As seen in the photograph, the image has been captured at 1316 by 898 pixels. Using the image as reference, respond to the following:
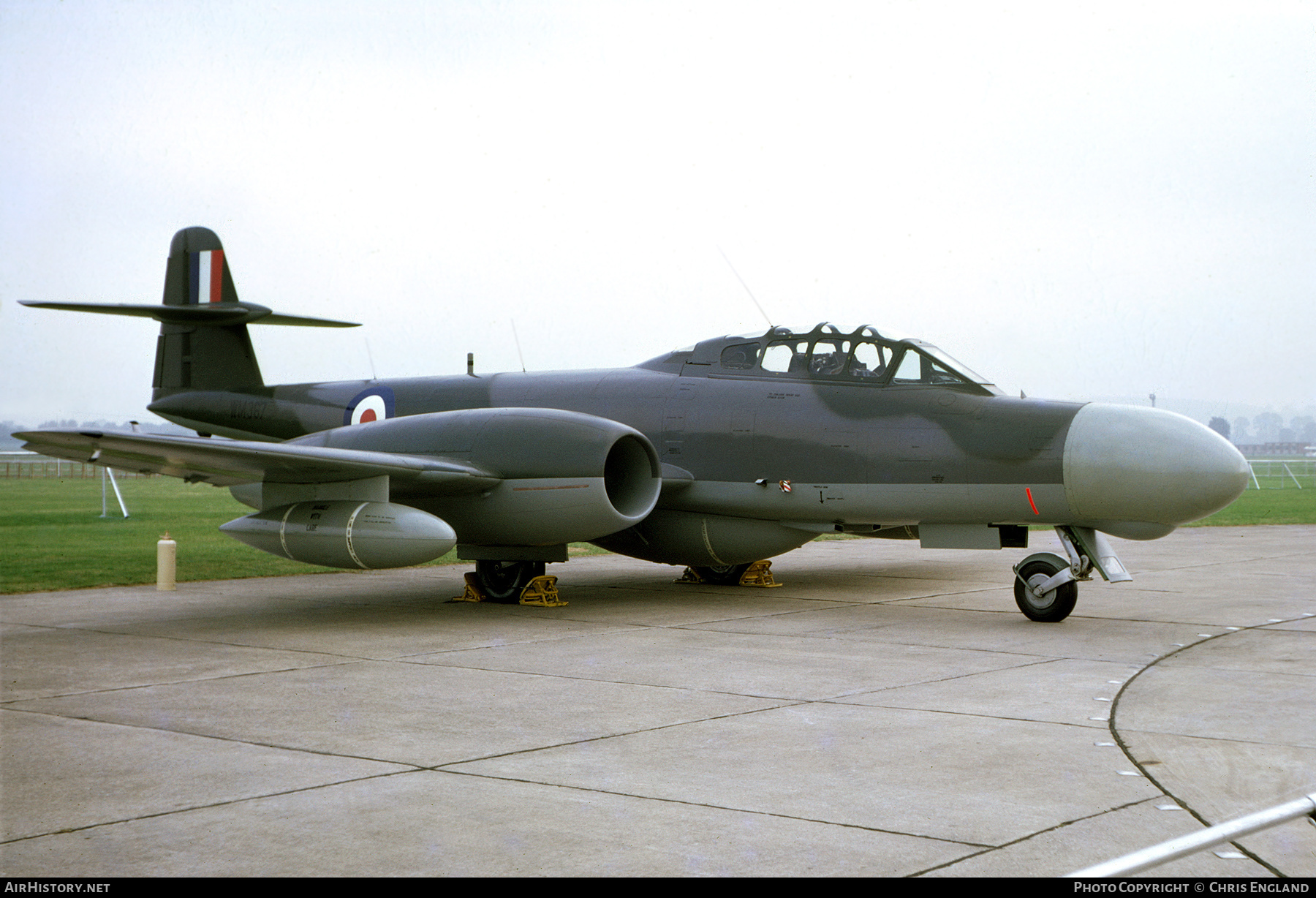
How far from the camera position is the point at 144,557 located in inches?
623

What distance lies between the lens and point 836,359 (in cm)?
1105

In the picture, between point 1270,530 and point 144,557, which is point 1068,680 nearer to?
point 144,557

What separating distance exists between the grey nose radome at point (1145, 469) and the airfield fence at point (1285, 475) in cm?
2793

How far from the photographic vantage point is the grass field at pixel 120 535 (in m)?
13.8

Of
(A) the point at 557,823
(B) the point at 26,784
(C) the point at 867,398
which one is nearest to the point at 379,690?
(B) the point at 26,784

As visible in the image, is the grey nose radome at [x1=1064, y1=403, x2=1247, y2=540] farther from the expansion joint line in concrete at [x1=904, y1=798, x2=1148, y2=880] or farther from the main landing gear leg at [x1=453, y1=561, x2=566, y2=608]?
the expansion joint line in concrete at [x1=904, y1=798, x2=1148, y2=880]

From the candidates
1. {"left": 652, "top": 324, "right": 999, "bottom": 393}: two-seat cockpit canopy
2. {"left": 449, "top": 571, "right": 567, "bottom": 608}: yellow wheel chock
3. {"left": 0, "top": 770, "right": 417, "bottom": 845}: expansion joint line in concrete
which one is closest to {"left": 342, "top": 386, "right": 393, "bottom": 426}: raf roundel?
{"left": 449, "top": 571, "right": 567, "bottom": 608}: yellow wheel chock

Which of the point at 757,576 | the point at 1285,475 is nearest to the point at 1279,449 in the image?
the point at 1285,475

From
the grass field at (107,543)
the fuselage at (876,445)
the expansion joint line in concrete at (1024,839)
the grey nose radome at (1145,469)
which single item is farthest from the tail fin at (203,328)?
the expansion joint line in concrete at (1024,839)

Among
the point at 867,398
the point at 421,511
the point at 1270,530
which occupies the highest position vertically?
the point at 867,398

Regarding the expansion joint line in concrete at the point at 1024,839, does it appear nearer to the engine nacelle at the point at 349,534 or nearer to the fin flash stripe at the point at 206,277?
the engine nacelle at the point at 349,534

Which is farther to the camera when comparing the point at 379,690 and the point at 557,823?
the point at 379,690
